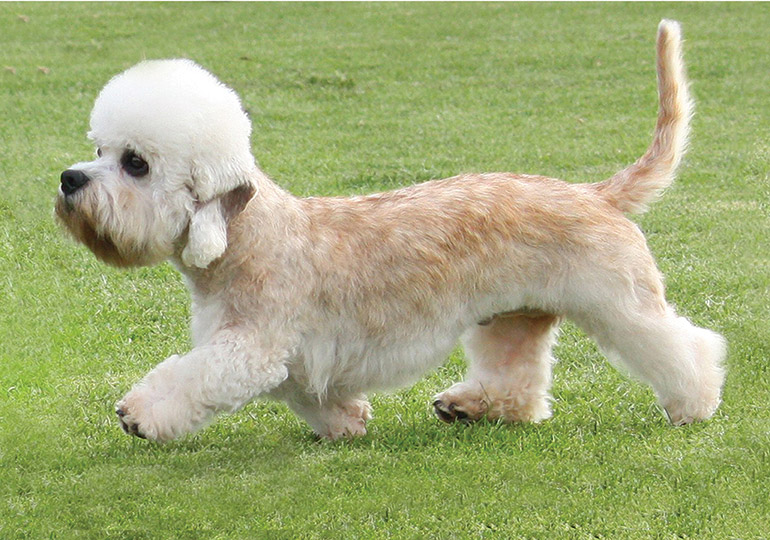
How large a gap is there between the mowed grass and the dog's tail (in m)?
1.06

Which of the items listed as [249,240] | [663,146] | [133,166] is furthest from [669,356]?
→ [133,166]

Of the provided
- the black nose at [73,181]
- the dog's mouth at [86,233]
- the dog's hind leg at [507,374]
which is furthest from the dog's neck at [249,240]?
the dog's hind leg at [507,374]

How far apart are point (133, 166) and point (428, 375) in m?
2.34

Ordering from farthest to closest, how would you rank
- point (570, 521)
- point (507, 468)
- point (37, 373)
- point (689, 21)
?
point (689, 21) → point (37, 373) → point (507, 468) → point (570, 521)

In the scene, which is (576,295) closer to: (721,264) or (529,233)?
(529,233)

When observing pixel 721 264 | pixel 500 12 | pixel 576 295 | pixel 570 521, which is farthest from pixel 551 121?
pixel 570 521

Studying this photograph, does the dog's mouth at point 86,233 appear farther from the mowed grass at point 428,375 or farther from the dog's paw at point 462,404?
the dog's paw at point 462,404

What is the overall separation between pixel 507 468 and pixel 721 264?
3.82 meters

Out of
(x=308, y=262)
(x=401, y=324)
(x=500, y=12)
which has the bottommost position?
(x=500, y=12)

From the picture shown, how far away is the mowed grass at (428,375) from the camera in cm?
480

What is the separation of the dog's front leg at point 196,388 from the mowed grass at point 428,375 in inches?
13.4

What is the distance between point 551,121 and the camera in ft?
45.4

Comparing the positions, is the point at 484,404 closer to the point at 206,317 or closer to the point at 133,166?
the point at 206,317

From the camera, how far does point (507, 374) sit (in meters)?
5.86
